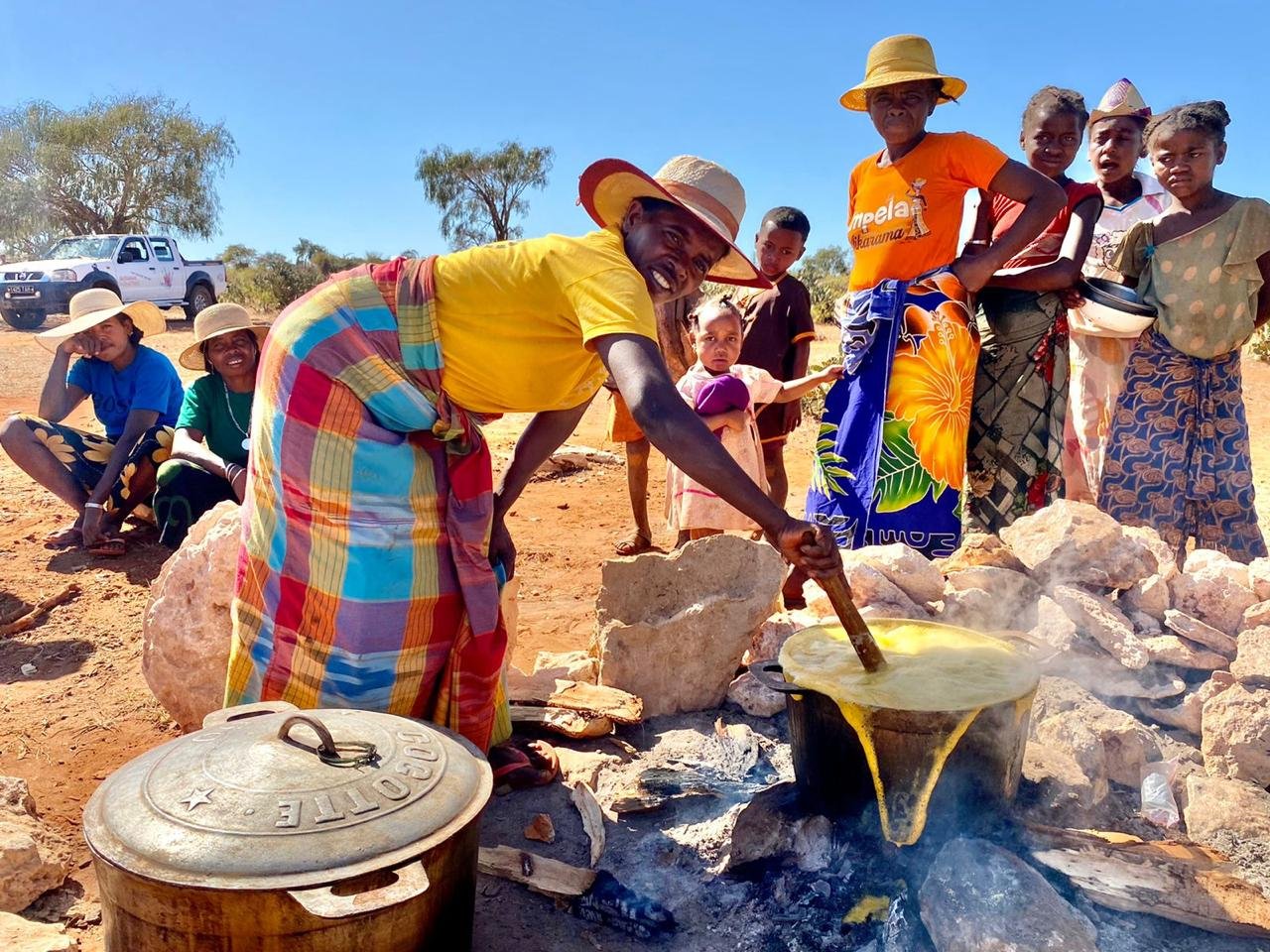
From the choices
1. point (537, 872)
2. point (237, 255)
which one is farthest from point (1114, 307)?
point (237, 255)

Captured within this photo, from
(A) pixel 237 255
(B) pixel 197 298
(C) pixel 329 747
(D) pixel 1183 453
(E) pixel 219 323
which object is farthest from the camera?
(A) pixel 237 255

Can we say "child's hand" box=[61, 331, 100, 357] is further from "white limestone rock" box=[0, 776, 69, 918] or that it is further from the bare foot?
"white limestone rock" box=[0, 776, 69, 918]

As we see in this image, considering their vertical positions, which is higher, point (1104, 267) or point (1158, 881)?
point (1104, 267)

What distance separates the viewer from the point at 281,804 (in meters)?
1.52

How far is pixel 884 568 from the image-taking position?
10.6 feet

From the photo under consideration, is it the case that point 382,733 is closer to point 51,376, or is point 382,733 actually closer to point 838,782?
point 838,782

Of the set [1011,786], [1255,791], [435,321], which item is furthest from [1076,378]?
[435,321]

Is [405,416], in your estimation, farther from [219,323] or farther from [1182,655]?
[219,323]

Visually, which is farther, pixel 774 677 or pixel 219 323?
pixel 219 323

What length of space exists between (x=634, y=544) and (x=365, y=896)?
13.9ft

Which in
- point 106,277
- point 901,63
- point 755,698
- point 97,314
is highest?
point 901,63

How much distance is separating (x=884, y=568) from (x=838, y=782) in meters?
1.26

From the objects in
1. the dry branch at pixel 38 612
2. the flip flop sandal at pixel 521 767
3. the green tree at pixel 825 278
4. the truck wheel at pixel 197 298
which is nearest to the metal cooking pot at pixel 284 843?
the flip flop sandal at pixel 521 767

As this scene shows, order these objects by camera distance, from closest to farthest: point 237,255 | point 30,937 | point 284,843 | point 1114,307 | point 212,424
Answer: point 284,843 < point 30,937 < point 1114,307 < point 212,424 < point 237,255
